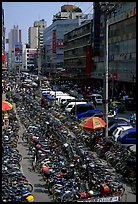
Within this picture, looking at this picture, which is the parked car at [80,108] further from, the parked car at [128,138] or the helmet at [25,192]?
the helmet at [25,192]

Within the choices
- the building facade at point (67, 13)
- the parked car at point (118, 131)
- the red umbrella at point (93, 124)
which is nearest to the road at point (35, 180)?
the red umbrella at point (93, 124)

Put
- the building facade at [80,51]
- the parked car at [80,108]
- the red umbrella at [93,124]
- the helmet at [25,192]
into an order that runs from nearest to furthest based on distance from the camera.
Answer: the helmet at [25,192] < the red umbrella at [93,124] < the parked car at [80,108] < the building facade at [80,51]

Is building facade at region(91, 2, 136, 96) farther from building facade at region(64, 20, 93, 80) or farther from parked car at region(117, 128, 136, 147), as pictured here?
parked car at region(117, 128, 136, 147)

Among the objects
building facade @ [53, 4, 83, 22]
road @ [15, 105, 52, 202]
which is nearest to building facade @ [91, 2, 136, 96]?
road @ [15, 105, 52, 202]

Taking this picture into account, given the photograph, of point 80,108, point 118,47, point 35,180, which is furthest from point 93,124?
point 118,47

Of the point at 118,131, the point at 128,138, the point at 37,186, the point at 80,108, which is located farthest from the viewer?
the point at 80,108

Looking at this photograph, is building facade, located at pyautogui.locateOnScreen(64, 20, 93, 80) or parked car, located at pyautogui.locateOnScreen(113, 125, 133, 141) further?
building facade, located at pyautogui.locateOnScreen(64, 20, 93, 80)

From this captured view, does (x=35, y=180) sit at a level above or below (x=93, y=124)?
below

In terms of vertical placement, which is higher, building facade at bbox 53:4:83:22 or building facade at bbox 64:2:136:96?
building facade at bbox 53:4:83:22

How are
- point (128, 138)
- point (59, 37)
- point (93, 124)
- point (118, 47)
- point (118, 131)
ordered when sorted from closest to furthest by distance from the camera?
point (93, 124) < point (128, 138) < point (118, 131) < point (118, 47) < point (59, 37)

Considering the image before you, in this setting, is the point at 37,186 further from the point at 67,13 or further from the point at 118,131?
the point at 67,13

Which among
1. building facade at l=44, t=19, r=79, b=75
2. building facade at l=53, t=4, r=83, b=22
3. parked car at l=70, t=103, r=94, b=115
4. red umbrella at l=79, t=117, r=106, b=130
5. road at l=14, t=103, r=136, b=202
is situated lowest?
road at l=14, t=103, r=136, b=202

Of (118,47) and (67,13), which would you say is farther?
(67,13)

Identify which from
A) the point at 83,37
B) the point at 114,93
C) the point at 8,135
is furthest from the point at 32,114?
the point at 83,37
